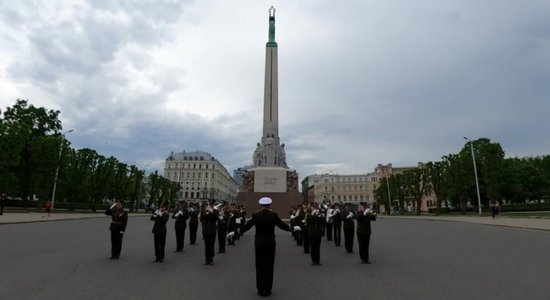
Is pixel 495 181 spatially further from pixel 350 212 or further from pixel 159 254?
pixel 159 254

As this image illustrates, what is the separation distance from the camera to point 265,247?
7594mm

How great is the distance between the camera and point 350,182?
131 m

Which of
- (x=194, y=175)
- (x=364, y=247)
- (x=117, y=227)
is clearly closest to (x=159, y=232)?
(x=117, y=227)

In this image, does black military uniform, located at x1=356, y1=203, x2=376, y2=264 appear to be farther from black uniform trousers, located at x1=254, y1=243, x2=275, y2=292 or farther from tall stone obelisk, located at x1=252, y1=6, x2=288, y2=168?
tall stone obelisk, located at x1=252, y1=6, x2=288, y2=168

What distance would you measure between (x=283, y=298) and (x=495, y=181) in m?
56.8

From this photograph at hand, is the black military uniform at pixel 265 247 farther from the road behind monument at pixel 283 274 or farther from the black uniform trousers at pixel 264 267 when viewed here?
the road behind monument at pixel 283 274

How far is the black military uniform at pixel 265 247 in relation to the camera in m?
7.23

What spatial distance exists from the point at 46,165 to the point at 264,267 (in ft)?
149

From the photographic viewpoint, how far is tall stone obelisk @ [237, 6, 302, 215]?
44.5 metres

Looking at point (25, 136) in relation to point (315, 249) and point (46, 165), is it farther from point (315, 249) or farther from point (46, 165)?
point (315, 249)

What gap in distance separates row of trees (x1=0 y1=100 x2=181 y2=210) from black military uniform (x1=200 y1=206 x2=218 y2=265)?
63.0 ft

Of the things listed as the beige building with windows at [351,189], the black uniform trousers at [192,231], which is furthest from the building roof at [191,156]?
the black uniform trousers at [192,231]

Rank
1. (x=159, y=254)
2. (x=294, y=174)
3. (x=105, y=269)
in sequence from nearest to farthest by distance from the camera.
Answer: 1. (x=105, y=269)
2. (x=159, y=254)
3. (x=294, y=174)

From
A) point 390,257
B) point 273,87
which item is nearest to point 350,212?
point 390,257
